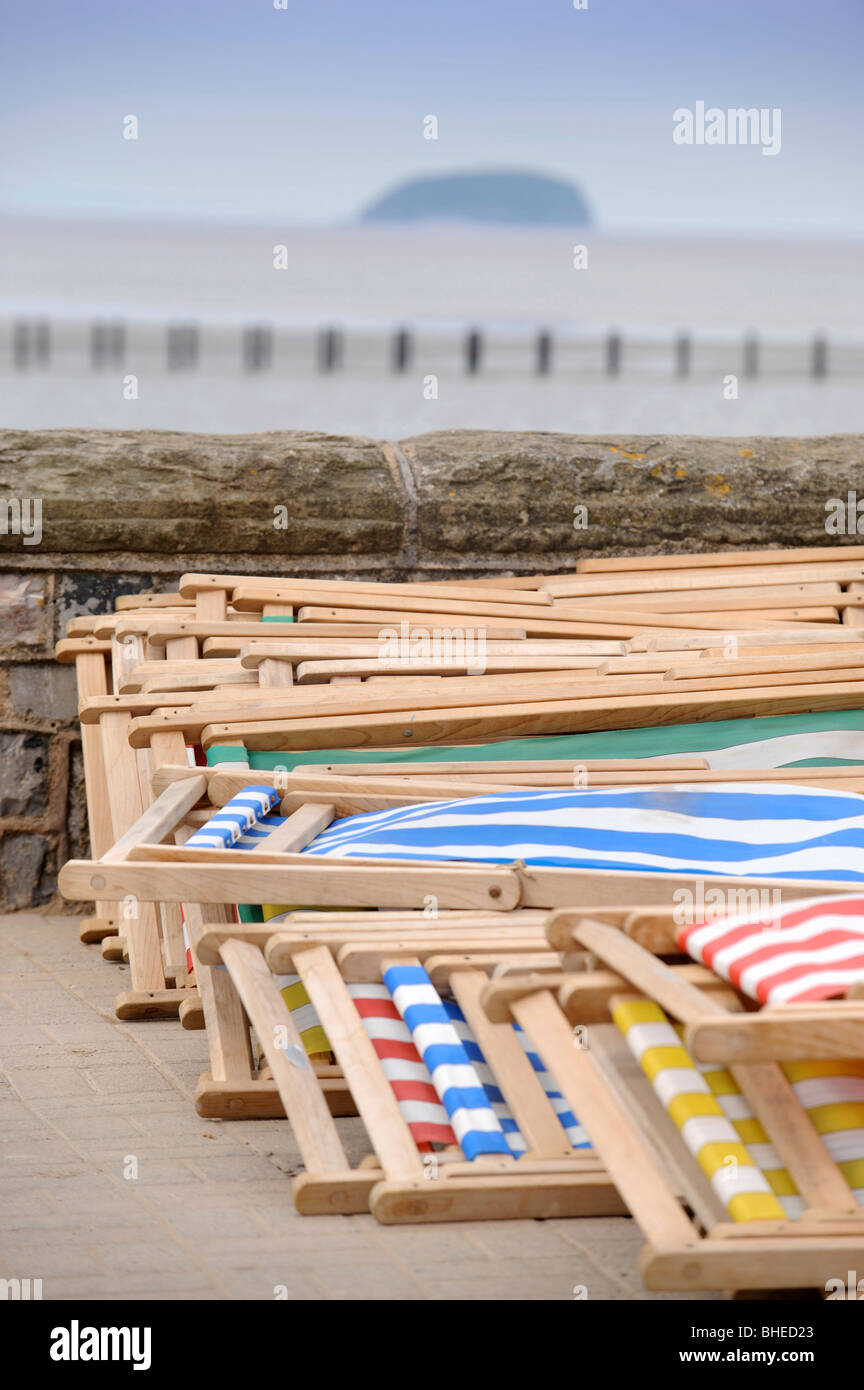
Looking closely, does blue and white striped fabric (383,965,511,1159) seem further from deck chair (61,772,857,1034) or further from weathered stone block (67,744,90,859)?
weathered stone block (67,744,90,859)

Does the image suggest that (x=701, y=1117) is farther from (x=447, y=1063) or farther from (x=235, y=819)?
(x=235, y=819)

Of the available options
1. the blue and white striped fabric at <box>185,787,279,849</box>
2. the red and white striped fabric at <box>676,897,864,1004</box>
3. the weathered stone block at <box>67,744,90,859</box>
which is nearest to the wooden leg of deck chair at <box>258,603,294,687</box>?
the blue and white striped fabric at <box>185,787,279,849</box>

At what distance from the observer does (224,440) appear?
469 centimetres

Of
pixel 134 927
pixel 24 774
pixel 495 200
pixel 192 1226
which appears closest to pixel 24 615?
pixel 24 774

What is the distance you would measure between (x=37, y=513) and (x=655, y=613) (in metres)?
2.06

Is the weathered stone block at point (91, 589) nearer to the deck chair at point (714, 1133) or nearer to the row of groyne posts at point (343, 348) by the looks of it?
the deck chair at point (714, 1133)

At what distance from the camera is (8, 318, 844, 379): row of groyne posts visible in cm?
919

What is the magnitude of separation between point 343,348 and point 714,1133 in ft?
27.9

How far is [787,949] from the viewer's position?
1728mm

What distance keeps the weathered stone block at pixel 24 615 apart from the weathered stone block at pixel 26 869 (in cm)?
62

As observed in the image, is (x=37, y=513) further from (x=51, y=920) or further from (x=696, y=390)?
(x=696, y=390)

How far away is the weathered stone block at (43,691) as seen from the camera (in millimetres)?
4383

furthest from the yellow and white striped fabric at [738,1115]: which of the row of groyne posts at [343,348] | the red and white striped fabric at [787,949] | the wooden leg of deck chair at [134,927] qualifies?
the row of groyne posts at [343,348]

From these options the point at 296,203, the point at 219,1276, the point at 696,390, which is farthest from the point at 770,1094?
the point at 296,203
